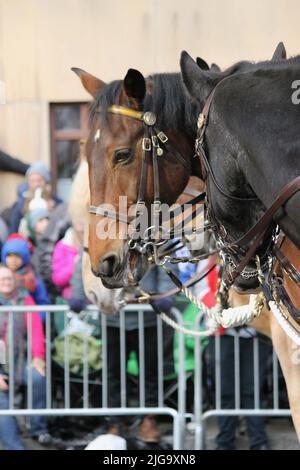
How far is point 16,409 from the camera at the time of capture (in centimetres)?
658

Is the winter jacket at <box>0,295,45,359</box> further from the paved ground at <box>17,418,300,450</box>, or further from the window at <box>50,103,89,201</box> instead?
the window at <box>50,103,89,201</box>

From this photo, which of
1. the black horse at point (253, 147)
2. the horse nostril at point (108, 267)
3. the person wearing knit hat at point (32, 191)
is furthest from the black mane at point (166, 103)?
the person wearing knit hat at point (32, 191)

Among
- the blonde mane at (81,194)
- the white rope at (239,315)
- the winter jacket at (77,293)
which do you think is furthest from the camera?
the winter jacket at (77,293)

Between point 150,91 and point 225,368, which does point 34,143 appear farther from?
point 150,91

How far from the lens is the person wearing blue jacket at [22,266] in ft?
22.9

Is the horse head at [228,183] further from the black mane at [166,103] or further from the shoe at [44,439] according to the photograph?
the shoe at [44,439]

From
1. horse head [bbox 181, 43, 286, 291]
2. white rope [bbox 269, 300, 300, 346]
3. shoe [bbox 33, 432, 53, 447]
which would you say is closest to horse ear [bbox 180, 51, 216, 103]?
horse head [bbox 181, 43, 286, 291]

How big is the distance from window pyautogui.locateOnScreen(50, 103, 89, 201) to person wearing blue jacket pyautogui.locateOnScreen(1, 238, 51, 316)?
2585 millimetres

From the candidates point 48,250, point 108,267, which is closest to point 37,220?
point 48,250

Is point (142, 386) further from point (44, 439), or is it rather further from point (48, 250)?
point (48, 250)

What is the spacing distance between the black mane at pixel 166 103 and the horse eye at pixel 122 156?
0.20 meters

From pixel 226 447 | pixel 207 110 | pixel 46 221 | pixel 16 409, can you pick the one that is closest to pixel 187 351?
pixel 226 447

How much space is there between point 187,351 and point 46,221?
190 cm
